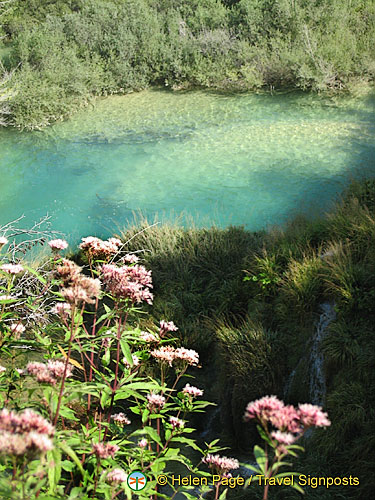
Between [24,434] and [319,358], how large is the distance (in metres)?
3.10

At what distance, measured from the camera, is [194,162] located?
8.60 metres

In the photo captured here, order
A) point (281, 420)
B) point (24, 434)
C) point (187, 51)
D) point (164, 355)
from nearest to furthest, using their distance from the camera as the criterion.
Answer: point (24, 434)
point (281, 420)
point (164, 355)
point (187, 51)

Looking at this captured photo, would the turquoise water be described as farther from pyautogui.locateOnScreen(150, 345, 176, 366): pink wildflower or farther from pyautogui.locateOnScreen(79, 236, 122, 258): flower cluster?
pyautogui.locateOnScreen(150, 345, 176, 366): pink wildflower

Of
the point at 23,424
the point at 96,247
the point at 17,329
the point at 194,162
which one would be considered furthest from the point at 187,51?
the point at 23,424

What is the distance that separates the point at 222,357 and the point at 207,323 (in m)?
0.60

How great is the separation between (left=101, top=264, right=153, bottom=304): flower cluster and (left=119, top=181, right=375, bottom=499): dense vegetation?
174cm

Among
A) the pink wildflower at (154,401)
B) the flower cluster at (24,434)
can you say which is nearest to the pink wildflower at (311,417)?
the flower cluster at (24,434)

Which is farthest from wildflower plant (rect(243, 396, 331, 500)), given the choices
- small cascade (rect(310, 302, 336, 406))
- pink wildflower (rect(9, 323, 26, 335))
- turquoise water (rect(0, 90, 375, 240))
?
turquoise water (rect(0, 90, 375, 240))

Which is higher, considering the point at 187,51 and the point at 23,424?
the point at 23,424

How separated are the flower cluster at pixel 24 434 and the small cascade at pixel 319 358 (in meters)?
2.92

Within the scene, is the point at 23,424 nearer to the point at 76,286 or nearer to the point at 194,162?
the point at 76,286

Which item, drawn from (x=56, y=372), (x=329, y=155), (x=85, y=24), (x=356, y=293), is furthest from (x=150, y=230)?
(x=85, y=24)

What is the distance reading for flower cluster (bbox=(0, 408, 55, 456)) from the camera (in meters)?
1.03

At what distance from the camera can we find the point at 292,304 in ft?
14.2
